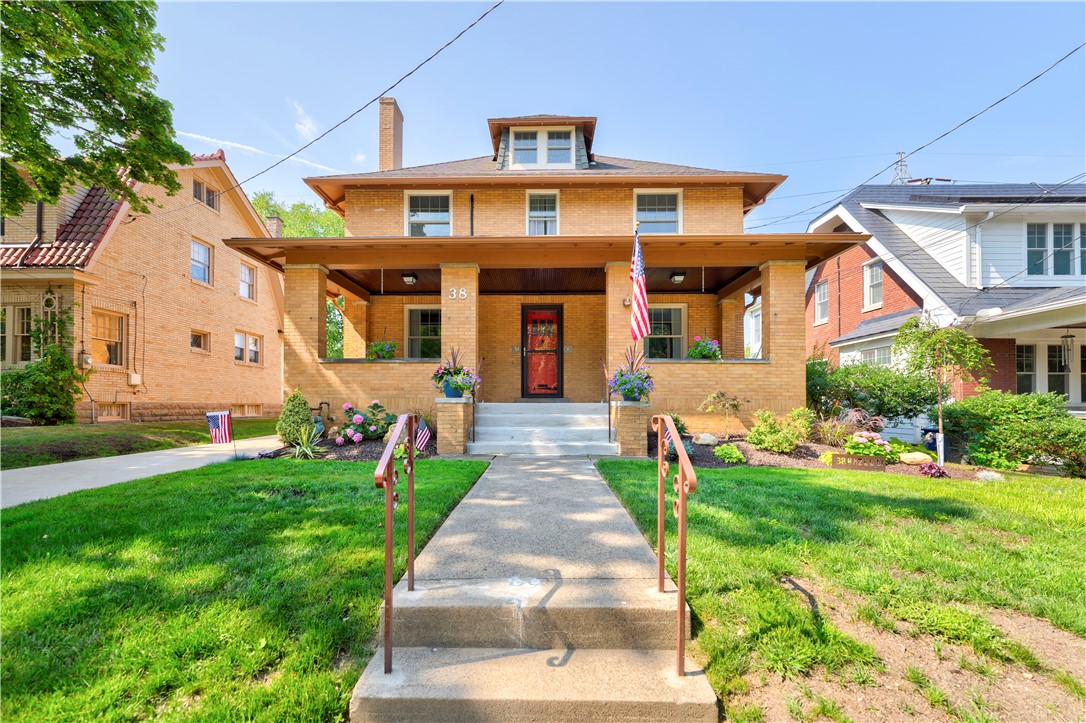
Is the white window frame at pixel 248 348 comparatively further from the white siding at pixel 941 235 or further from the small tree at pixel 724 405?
the white siding at pixel 941 235

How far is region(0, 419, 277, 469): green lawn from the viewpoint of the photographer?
761cm

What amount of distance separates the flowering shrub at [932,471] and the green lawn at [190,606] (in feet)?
22.6

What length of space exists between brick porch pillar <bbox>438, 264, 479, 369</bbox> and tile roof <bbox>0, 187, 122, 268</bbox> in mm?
9641

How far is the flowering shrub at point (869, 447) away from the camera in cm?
724

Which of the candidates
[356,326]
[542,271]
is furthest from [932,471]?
[356,326]

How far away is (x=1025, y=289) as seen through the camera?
38.9 feet

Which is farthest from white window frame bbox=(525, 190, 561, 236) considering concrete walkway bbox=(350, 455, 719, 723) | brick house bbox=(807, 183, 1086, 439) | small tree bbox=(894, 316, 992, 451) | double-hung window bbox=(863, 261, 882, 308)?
double-hung window bbox=(863, 261, 882, 308)

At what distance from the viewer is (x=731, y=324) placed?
42.0 ft

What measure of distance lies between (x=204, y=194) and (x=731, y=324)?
17870mm

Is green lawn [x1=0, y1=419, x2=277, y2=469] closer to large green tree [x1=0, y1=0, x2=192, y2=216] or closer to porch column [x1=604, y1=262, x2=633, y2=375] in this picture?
large green tree [x1=0, y1=0, x2=192, y2=216]

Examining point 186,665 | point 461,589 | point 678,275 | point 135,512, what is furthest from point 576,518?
point 678,275

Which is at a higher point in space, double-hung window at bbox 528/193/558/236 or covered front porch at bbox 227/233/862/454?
double-hung window at bbox 528/193/558/236

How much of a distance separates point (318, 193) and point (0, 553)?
1099 centimetres

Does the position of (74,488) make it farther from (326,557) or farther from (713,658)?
(713,658)
